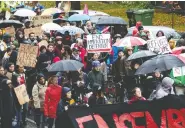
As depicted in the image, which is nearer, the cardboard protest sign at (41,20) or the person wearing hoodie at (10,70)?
the person wearing hoodie at (10,70)

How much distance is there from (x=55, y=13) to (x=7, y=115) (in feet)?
49.7

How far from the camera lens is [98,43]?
17266mm

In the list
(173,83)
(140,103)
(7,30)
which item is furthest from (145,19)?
(140,103)

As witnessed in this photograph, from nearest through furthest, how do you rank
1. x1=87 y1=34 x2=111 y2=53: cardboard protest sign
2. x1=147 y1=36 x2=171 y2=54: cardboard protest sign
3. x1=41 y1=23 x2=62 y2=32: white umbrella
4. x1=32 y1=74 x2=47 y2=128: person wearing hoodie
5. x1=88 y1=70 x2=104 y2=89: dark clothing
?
x1=32 y1=74 x2=47 y2=128: person wearing hoodie
x1=88 y1=70 x2=104 y2=89: dark clothing
x1=147 y1=36 x2=171 y2=54: cardboard protest sign
x1=87 y1=34 x2=111 y2=53: cardboard protest sign
x1=41 y1=23 x2=62 y2=32: white umbrella

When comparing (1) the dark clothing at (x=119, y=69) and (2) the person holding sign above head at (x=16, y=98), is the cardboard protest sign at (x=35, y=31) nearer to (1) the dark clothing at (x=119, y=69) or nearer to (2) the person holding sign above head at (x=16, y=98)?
(1) the dark clothing at (x=119, y=69)

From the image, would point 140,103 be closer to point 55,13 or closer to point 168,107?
point 168,107

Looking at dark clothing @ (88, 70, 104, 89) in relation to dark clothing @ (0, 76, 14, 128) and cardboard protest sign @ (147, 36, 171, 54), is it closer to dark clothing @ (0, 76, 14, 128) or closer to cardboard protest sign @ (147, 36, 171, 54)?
cardboard protest sign @ (147, 36, 171, 54)

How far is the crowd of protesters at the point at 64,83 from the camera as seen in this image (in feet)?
42.4

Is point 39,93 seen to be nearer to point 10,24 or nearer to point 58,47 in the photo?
point 58,47

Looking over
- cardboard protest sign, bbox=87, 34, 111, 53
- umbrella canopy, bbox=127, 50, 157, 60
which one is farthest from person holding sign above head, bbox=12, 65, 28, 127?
cardboard protest sign, bbox=87, 34, 111, 53

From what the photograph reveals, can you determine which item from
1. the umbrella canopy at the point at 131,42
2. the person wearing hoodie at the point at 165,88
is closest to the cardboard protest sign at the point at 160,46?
the umbrella canopy at the point at 131,42

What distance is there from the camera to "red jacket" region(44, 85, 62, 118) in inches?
508

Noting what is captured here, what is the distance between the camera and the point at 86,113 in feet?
36.4

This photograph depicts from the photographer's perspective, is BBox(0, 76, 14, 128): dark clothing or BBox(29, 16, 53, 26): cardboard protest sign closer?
BBox(0, 76, 14, 128): dark clothing
